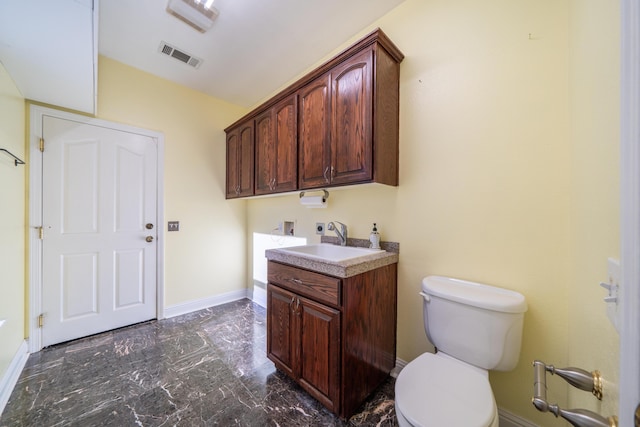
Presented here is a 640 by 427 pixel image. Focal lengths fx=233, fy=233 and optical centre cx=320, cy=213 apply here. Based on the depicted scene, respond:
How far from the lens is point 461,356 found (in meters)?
1.19

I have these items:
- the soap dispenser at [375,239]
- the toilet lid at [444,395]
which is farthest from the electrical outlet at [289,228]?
the toilet lid at [444,395]

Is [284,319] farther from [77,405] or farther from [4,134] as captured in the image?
[4,134]

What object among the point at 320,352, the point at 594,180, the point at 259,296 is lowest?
the point at 259,296

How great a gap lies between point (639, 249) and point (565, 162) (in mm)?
1183

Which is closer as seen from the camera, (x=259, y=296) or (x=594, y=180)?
(x=594, y=180)

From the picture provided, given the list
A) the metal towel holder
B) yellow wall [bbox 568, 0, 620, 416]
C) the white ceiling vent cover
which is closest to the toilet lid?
yellow wall [bbox 568, 0, 620, 416]

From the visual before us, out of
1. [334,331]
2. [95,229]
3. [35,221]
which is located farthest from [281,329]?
[35,221]

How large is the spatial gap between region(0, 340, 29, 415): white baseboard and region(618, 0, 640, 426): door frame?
2634mm

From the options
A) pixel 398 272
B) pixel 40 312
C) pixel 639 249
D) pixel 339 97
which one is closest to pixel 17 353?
pixel 40 312

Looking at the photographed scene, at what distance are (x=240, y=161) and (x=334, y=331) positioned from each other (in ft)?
7.00

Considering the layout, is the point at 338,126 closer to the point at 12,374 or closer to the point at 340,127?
the point at 340,127

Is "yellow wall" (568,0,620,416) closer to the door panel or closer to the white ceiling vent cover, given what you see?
the door panel

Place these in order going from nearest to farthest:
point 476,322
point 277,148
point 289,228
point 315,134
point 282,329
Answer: point 476,322 < point 282,329 < point 315,134 < point 277,148 < point 289,228

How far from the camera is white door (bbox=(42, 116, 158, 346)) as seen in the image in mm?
2023
